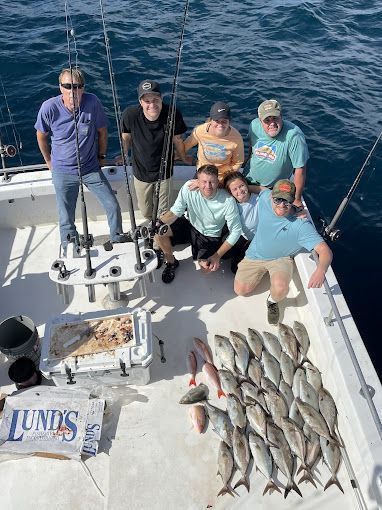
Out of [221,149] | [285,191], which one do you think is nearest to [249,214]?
[285,191]

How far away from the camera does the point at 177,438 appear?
3.54 metres

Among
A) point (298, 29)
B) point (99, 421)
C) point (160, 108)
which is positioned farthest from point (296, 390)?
point (298, 29)

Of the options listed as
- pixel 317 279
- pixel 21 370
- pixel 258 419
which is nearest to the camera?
pixel 258 419

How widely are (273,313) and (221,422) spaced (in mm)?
1289

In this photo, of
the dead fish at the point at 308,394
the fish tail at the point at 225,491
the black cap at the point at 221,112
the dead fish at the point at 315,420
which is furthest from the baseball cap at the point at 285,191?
the fish tail at the point at 225,491

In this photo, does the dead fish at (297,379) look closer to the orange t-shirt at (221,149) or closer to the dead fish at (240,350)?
the dead fish at (240,350)

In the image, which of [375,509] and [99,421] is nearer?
[375,509]

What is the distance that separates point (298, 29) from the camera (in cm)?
1220

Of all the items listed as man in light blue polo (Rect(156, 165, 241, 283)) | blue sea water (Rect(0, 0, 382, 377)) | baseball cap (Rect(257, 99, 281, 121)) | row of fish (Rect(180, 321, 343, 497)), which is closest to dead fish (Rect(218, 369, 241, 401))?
row of fish (Rect(180, 321, 343, 497))

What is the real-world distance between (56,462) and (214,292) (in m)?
2.33

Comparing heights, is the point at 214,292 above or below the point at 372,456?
below

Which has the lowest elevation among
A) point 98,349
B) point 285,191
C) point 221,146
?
point 98,349

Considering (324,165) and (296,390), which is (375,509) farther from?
(324,165)

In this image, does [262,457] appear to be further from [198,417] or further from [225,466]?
[198,417]
